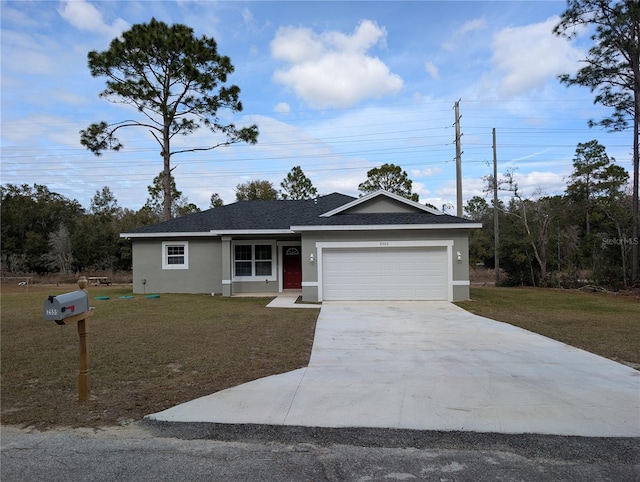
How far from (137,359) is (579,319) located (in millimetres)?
10642

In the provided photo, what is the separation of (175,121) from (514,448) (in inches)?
1014

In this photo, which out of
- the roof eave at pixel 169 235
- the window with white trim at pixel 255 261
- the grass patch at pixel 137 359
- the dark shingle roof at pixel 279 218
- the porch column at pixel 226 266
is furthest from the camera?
the window with white trim at pixel 255 261

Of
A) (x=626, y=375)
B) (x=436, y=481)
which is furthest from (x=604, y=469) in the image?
(x=626, y=375)

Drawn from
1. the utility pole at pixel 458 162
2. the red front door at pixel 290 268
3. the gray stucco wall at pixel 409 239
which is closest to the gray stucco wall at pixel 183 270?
the red front door at pixel 290 268

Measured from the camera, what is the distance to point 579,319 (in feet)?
37.1

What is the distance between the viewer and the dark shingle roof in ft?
49.6

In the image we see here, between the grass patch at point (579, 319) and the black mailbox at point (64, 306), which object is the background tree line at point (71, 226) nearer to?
the grass patch at point (579, 319)

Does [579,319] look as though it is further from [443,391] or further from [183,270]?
[183,270]

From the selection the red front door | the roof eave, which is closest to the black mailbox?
the roof eave

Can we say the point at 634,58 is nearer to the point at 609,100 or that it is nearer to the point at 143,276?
the point at 609,100

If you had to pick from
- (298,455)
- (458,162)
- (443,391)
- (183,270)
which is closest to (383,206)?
(183,270)

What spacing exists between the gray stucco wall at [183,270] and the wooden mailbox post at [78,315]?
13.0 meters

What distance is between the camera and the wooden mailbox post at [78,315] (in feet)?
14.5

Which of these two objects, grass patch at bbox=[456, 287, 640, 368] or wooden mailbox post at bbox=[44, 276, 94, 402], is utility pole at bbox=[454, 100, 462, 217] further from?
wooden mailbox post at bbox=[44, 276, 94, 402]
